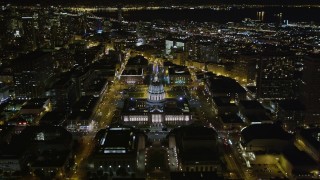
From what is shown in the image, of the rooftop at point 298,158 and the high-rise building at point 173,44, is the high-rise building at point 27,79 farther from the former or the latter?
the rooftop at point 298,158

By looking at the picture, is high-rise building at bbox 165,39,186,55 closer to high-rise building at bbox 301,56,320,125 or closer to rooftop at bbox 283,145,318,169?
high-rise building at bbox 301,56,320,125

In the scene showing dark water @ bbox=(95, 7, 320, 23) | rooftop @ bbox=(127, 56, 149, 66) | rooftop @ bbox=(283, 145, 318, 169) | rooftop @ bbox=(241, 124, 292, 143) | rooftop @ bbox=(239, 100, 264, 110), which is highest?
dark water @ bbox=(95, 7, 320, 23)

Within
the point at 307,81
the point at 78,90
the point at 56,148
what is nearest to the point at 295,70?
the point at 307,81

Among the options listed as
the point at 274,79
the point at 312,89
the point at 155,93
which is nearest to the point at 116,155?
the point at 155,93

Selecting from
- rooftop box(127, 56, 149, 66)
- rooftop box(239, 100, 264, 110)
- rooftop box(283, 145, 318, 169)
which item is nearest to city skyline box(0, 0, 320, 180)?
rooftop box(283, 145, 318, 169)

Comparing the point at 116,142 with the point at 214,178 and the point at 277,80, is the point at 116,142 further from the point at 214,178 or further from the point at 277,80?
the point at 277,80

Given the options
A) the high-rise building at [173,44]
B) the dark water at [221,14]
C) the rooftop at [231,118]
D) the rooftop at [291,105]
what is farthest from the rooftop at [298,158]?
the dark water at [221,14]

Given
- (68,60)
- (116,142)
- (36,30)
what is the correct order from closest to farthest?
(116,142) < (68,60) < (36,30)

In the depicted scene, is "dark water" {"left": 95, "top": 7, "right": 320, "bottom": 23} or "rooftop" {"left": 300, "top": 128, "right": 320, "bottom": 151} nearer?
"rooftop" {"left": 300, "top": 128, "right": 320, "bottom": 151}

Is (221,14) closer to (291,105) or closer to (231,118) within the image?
(291,105)
